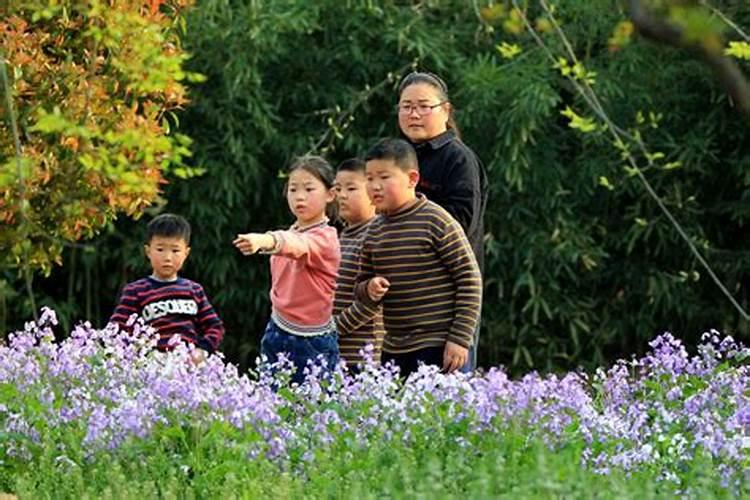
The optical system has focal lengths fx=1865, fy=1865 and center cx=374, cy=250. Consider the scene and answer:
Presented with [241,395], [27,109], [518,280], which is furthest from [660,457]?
[518,280]

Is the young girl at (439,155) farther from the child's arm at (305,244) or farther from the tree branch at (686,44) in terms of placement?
the tree branch at (686,44)

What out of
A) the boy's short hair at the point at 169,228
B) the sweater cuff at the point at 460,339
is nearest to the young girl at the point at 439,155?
the sweater cuff at the point at 460,339

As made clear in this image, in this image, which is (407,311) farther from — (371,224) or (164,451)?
(164,451)

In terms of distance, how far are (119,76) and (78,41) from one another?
42 cm

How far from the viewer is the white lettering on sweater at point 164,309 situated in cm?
766

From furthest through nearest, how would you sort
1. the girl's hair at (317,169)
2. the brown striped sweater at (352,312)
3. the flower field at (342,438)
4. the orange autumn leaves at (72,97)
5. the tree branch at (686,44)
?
the girl's hair at (317,169) < the brown striped sweater at (352,312) < the orange autumn leaves at (72,97) < the flower field at (342,438) < the tree branch at (686,44)

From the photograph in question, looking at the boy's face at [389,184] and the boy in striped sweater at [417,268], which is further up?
the boy's face at [389,184]

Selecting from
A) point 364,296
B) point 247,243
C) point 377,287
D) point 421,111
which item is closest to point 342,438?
point 247,243

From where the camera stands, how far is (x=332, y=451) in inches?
223

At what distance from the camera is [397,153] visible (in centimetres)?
687

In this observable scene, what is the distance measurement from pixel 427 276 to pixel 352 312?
379mm

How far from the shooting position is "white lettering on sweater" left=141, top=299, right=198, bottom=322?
7656 mm

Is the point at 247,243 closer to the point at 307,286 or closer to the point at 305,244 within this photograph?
the point at 305,244

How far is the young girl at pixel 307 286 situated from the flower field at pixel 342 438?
88 cm
